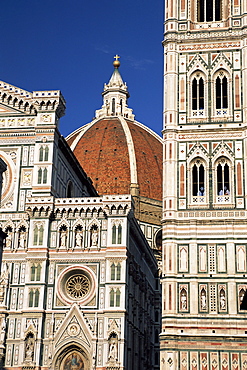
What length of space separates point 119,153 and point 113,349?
121 ft

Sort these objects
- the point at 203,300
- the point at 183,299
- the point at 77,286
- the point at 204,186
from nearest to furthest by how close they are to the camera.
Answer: the point at 203,300
the point at 183,299
the point at 204,186
the point at 77,286

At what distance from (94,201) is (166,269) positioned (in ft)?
20.1

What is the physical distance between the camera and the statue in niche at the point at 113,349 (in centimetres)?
3422

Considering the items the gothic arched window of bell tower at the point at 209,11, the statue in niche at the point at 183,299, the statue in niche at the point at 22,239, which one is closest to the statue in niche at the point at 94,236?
the statue in niche at the point at 22,239

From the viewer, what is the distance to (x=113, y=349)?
34375mm

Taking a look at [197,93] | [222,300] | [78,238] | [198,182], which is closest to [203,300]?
[222,300]

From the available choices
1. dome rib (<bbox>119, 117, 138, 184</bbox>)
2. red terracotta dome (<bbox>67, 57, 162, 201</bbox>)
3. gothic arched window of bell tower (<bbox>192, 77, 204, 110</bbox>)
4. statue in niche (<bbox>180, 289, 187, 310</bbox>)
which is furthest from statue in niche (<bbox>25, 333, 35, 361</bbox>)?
dome rib (<bbox>119, 117, 138, 184</bbox>)

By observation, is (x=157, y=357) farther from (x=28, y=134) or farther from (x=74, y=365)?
(x=28, y=134)

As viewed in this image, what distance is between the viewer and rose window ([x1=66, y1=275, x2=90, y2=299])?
119 ft

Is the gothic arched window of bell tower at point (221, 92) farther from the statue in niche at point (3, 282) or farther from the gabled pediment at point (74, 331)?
the statue in niche at point (3, 282)

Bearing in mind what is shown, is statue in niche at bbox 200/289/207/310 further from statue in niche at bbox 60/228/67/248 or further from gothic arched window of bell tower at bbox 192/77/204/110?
gothic arched window of bell tower at bbox 192/77/204/110

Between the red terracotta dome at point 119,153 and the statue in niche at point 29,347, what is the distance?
30972 millimetres

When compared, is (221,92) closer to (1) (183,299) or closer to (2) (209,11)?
(2) (209,11)

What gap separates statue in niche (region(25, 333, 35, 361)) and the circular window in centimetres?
251
